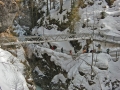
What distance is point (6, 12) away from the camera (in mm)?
26812

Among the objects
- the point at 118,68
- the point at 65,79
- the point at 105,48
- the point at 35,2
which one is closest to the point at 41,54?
the point at 65,79

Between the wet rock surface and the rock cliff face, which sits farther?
the wet rock surface

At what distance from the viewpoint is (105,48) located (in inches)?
1150

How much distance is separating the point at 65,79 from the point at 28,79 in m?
7.06

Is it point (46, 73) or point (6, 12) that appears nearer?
point (6, 12)

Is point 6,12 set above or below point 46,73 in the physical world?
above

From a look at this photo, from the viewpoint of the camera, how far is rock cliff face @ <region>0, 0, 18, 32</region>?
86.5 ft

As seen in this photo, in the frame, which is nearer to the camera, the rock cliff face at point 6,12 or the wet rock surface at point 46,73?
the rock cliff face at point 6,12

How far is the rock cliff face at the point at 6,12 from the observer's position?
26.4 meters

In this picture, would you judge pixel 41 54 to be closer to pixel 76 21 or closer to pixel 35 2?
pixel 76 21

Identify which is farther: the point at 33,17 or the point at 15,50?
the point at 33,17

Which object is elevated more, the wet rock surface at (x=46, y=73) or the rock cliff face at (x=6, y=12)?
the rock cliff face at (x=6, y=12)

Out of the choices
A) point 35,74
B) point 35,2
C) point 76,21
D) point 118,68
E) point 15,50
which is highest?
point 35,2

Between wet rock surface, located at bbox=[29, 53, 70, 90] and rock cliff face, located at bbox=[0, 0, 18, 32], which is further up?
rock cliff face, located at bbox=[0, 0, 18, 32]
